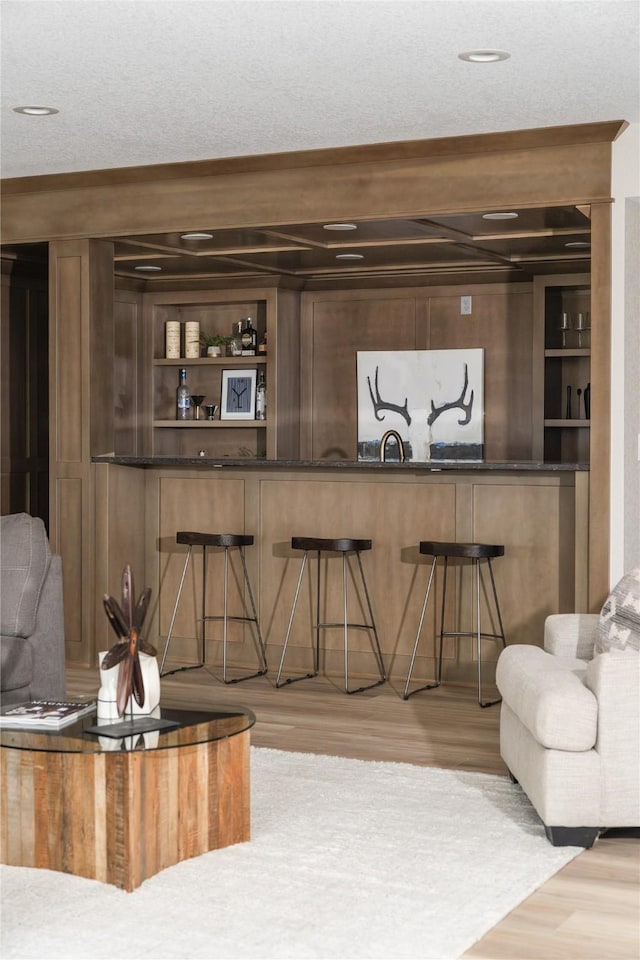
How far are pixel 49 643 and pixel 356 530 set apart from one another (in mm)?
2177

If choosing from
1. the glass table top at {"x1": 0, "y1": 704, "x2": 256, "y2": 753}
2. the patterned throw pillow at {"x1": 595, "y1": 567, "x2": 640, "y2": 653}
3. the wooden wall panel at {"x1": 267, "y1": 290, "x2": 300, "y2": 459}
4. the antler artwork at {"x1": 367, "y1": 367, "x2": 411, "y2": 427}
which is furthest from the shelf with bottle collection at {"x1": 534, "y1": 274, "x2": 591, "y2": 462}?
the glass table top at {"x1": 0, "y1": 704, "x2": 256, "y2": 753}

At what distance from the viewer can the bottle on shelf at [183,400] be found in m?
9.45

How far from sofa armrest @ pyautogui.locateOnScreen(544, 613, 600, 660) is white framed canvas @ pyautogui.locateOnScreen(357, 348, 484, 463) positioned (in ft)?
12.9

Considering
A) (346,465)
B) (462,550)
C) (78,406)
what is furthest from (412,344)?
(462,550)

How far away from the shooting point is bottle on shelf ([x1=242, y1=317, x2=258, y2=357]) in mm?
9141

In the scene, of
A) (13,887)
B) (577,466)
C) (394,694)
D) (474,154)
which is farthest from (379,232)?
(13,887)

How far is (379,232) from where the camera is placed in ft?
22.5

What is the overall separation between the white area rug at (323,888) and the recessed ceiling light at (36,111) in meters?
3.09

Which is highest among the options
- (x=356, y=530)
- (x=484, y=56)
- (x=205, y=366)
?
(x=484, y=56)

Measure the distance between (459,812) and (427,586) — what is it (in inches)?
90.8

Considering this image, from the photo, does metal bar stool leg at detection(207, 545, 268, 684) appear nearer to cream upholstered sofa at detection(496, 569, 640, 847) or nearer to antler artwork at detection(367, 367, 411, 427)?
antler artwork at detection(367, 367, 411, 427)

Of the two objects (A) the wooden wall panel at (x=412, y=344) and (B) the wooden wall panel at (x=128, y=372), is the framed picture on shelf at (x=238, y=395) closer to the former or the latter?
(A) the wooden wall panel at (x=412, y=344)

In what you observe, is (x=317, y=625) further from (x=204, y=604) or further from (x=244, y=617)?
(x=204, y=604)

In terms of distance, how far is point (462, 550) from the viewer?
19.4 ft
